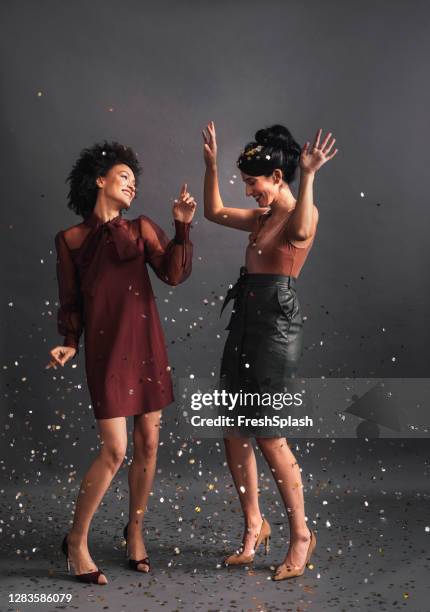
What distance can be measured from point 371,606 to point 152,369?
1092 mm

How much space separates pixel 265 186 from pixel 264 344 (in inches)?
22.6

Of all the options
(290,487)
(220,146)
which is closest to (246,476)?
Answer: (290,487)

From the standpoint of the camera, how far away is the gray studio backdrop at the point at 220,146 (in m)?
4.45

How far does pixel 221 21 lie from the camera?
4.51 m

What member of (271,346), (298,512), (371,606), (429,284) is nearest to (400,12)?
(429,284)

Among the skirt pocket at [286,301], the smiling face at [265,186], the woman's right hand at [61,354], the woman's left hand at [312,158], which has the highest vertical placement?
the woman's left hand at [312,158]

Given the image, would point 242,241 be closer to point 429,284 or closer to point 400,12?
point 429,284

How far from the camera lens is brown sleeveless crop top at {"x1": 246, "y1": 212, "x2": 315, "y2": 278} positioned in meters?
3.18

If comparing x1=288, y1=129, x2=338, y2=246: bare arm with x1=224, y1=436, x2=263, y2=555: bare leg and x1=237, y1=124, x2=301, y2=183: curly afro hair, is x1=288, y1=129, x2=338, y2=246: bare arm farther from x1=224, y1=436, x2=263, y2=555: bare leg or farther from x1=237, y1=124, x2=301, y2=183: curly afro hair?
x1=224, y1=436, x2=263, y2=555: bare leg

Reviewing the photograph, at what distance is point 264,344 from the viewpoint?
3.18 meters

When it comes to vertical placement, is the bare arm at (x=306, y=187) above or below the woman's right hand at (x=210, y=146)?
below

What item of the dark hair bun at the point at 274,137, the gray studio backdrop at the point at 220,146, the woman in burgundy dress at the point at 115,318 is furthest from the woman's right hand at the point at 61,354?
the gray studio backdrop at the point at 220,146

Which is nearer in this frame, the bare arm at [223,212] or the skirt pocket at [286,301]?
the skirt pocket at [286,301]

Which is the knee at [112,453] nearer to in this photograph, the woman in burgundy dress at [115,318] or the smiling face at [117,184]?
the woman in burgundy dress at [115,318]
